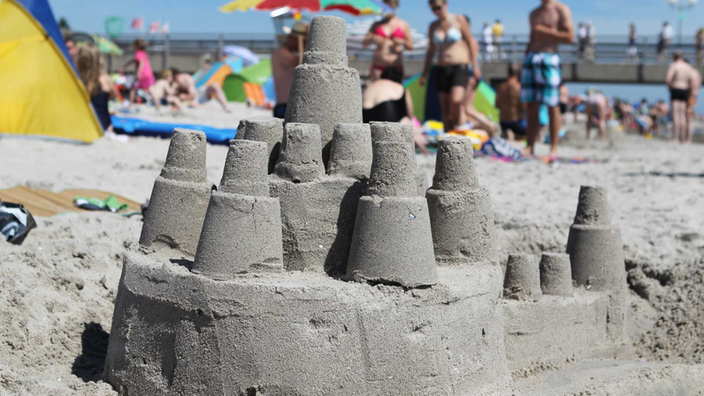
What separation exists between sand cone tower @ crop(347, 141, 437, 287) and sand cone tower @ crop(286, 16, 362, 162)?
1.51ft

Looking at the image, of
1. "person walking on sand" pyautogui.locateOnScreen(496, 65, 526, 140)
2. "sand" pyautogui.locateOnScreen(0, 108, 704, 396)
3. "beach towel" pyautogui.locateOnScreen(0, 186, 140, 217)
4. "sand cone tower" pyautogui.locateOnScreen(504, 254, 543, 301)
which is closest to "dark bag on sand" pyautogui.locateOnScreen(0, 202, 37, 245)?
"sand" pyautogui.locateOnScreen(0, 108, 704, 396)

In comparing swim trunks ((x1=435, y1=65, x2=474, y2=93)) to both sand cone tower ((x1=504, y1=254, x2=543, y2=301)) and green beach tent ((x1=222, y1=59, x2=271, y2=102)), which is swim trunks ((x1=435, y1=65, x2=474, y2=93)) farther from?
green beach tent ((x1=222, y1=59, x2=271, y2=102))

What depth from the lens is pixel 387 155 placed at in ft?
9.64

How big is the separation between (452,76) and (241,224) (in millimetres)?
7256

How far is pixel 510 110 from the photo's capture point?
44.0 feet

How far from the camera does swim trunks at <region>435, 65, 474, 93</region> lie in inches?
379

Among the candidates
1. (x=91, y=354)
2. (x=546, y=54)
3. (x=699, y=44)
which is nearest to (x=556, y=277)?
(x=91, y=354)

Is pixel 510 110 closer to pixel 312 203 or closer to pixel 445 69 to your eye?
pixel 445 69

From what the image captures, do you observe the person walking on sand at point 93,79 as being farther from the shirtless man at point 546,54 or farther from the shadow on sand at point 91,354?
the shadow on sand at point 91,354

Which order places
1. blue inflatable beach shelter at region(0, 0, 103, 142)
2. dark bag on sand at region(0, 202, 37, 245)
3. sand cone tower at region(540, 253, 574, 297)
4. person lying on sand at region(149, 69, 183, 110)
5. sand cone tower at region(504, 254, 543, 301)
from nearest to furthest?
1. sand cone tower at region(504, 254, 543, 301)
2. sand cone tower at region(540, 253, 574, 297)
3. dark bag on sand at region(0, 202, 37, 245)
4. blue inflatable beach shelter at region(0, 0, 103, 142)
5. person lying on sand at region(149, 69, 183, 110)

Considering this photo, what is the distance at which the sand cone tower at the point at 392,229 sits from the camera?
2883 mm

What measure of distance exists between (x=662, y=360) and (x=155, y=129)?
7.19m

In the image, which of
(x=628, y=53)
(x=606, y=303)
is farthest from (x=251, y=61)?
(x=606, y=303)

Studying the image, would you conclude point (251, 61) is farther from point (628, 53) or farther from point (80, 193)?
point (80, 193)
